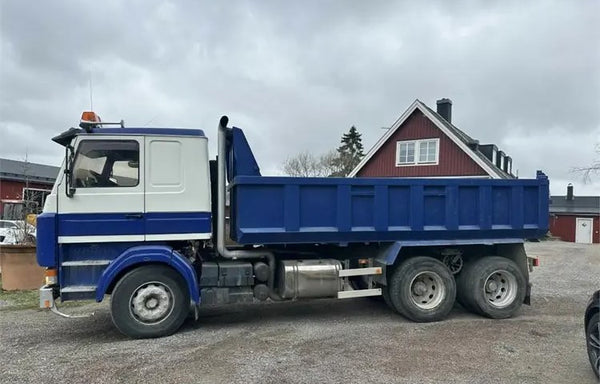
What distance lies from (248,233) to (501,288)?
168 inches

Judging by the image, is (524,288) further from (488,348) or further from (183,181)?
(183,181)

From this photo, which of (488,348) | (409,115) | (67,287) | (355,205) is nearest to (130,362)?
(67,287)

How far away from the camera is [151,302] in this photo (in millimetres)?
6047

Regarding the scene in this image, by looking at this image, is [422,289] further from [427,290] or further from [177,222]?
[177,222]

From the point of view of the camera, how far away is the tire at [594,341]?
4.61 meters

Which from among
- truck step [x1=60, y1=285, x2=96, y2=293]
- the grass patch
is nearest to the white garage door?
the grass patch

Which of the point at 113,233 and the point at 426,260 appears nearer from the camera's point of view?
the point at 113,233

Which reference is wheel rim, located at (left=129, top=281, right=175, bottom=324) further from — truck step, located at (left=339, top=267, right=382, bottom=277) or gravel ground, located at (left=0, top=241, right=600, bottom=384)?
truck step, located at (left=339, top=267, right=382, bottom=277)

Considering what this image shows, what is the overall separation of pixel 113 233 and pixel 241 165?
1.99 meters

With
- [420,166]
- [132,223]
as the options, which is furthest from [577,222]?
[132,223]

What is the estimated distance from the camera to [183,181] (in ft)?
20.8

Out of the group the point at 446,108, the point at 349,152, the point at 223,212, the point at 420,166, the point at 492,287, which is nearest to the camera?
the point at 223,212

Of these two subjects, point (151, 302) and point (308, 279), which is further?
point (308, 279)

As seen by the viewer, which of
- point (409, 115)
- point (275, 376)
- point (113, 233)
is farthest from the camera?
point (409, 115)
